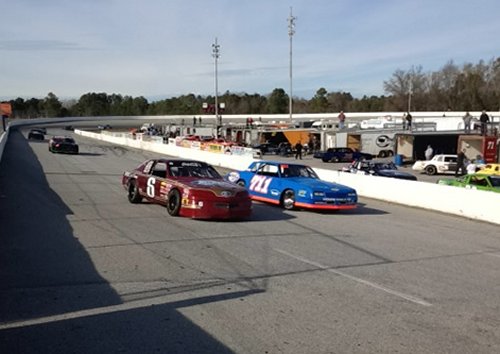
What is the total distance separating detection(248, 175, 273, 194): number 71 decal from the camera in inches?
630

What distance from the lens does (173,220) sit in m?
12.4

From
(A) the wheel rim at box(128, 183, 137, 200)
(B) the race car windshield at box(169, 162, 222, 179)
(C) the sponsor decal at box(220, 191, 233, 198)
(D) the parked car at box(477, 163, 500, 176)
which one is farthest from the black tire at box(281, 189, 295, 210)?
(D) the parked car at box(477, 163, 500, 176)

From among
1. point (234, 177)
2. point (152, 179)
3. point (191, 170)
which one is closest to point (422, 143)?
point (234, 177)

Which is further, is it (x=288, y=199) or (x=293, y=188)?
(x=288, y=199)

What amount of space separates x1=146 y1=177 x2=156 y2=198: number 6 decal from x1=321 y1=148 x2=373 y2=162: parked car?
101ft

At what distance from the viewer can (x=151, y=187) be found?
14133mm

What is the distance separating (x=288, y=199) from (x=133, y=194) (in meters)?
4.35

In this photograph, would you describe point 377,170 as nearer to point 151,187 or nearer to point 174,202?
point 151,187

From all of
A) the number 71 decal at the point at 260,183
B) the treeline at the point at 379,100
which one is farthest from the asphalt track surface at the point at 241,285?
the treeline at the point at 379,100

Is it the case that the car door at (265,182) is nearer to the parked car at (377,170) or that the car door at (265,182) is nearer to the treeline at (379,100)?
the parked car at (377,170)

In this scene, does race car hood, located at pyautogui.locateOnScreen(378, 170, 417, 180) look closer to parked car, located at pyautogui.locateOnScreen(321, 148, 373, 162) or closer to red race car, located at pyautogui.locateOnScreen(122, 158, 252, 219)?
red race car, located at pyautogui.locateOnScreen(122, 158, 252, 219)

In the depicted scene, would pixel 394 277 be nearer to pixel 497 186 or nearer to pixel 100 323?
pixel 100 323

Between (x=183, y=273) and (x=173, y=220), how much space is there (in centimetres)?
477

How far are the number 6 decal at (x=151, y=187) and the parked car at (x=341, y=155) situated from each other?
30.9 metres
